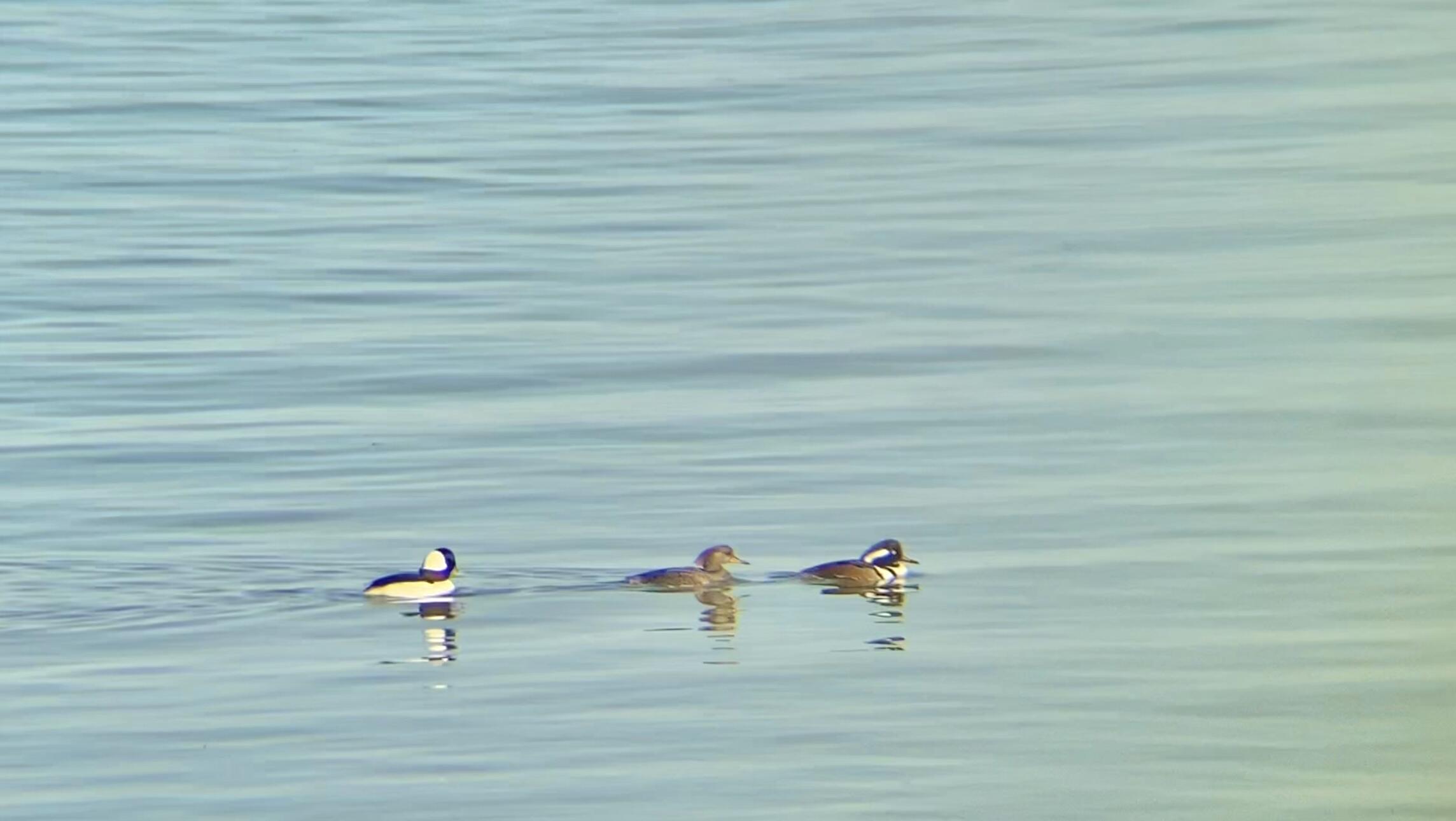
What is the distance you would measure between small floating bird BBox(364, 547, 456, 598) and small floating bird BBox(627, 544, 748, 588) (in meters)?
0.87

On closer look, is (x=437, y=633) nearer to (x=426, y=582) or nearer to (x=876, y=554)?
(x=426, y=582)

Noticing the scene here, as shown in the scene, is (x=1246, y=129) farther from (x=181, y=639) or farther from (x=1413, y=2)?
(x=181, y=639)

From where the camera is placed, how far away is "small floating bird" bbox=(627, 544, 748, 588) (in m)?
13.3

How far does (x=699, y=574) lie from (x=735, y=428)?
4002 mm

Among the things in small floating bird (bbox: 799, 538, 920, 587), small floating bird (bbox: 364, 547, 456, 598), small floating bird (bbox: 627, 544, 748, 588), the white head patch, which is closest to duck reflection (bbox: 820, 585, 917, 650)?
small floating bird (bbox: 799, 538, 920, 587)

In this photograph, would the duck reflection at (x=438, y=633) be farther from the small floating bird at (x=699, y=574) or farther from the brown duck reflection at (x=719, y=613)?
the brown duck reflection at (x=719, y=613)

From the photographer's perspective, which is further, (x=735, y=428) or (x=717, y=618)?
(x=735, y=428)

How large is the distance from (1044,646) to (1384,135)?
1700 cm

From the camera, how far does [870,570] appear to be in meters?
13.5

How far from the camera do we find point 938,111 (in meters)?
30.0

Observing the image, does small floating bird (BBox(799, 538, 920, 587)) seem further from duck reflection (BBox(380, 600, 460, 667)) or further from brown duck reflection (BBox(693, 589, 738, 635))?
duck reflection (BBox(380, 600, 460, 667))

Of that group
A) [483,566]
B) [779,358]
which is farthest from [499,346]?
[483,566]

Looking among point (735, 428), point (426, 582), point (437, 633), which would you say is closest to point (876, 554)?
point (426, 582)

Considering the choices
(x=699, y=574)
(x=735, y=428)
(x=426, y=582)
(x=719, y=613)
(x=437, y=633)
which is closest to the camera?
(x=437, y=633)
